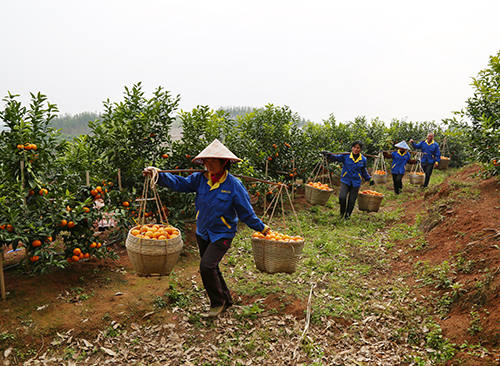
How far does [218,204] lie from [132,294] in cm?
194

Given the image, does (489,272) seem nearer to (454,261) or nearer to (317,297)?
(454,261)

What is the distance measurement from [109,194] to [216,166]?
2.20m

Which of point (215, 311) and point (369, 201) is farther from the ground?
point (369, 201)

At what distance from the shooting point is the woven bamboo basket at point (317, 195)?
28.8 feet

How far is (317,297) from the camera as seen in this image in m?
5.23

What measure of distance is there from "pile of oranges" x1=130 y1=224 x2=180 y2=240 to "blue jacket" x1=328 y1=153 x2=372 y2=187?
5.92m

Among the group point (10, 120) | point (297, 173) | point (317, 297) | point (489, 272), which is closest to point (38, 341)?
point (10, 120)

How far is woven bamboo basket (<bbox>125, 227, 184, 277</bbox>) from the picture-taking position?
4000 mm

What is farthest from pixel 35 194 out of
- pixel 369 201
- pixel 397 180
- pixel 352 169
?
pixel 397 180

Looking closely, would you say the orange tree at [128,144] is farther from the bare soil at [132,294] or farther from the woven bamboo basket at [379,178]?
the woven bamboo basket at [379,178]

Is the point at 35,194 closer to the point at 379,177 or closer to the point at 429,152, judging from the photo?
the point at 379,177

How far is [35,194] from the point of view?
15.1ft

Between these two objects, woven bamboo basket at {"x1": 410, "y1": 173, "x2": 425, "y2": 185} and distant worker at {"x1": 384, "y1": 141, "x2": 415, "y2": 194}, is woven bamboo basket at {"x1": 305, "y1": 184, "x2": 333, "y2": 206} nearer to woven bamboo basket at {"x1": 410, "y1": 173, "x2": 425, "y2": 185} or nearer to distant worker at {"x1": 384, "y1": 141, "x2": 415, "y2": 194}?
distant worker at {"x1": 384, "y1": 141, "x2": 415, "y2": 194}

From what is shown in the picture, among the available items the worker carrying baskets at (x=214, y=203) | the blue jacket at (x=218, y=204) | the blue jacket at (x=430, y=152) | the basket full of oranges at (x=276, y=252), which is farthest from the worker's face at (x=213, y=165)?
the blue jacket at (x=430, y=152)
